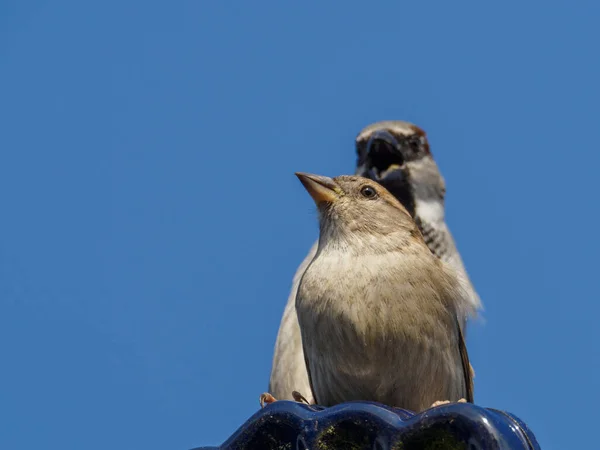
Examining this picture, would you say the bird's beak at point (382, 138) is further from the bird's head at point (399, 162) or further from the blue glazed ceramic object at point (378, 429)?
the blue glazed ceramic object at point (378, 429)

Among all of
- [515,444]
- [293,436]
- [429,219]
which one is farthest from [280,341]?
[515,444]

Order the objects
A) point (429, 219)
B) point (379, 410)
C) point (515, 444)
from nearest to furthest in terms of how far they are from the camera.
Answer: point (515, 444), point (379, 410), point (429, 219)

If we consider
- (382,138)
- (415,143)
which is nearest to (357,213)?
(382,138)

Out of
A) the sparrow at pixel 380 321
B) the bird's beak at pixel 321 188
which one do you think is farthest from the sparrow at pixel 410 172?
the sparrow at pixel 380 321

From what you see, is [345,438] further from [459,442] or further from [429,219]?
[429,219]

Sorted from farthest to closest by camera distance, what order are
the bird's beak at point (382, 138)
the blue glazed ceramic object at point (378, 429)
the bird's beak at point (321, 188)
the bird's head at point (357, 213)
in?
1. the bird's beak at point (382, 138)
2. the bird's beak at point (321, 188)
3. the bird's head at point (357, 213)
4. the blue glazed ceramic object at point (378, 429)

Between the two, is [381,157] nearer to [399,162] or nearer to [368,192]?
[399,162]
